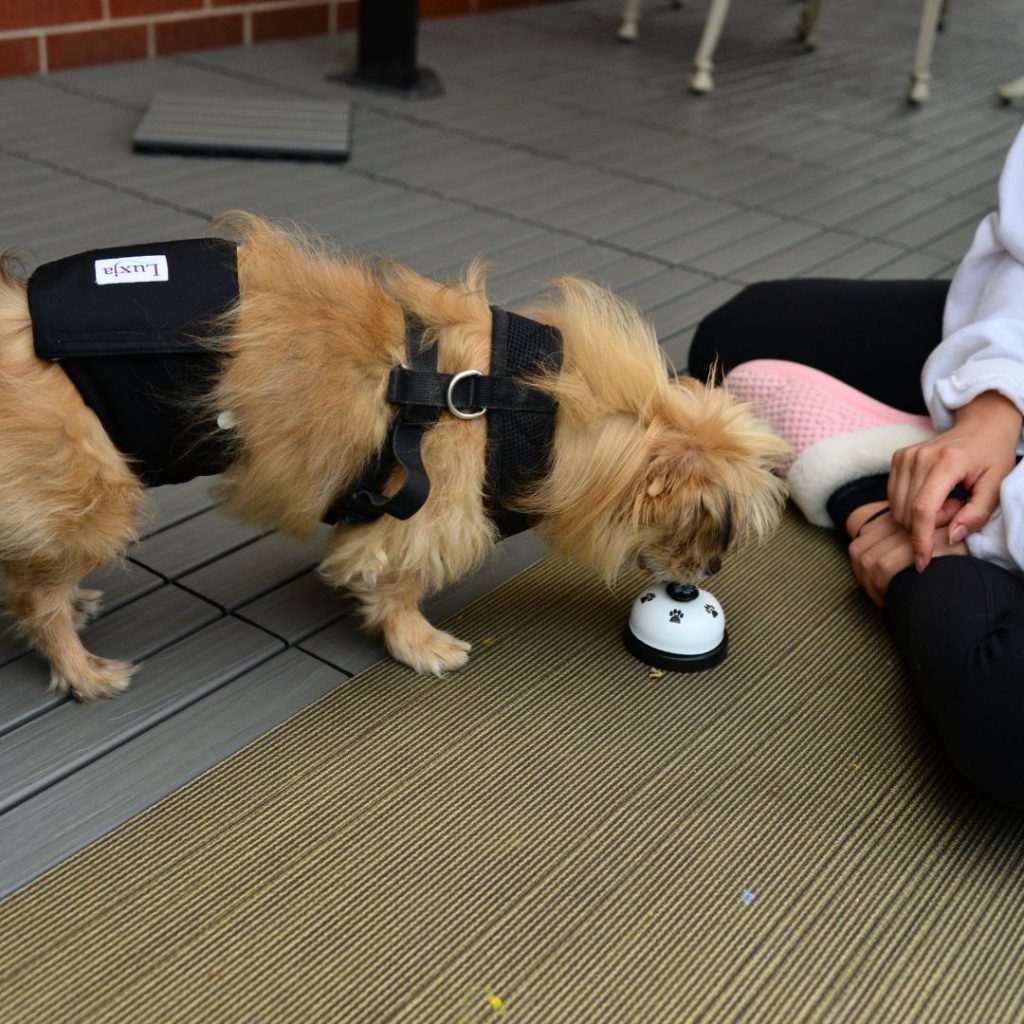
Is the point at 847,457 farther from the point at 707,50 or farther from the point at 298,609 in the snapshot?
the point at 707,50

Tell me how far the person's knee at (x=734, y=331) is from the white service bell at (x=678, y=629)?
753 mm

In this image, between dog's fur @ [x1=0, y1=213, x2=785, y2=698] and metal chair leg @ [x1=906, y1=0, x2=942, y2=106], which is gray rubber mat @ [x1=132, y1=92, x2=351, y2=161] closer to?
dog's fur @ [x1=0, y1=213, x2=785, y2=698]

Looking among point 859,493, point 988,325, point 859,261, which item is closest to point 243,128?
point 859,261

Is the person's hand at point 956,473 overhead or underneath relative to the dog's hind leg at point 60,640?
overhead

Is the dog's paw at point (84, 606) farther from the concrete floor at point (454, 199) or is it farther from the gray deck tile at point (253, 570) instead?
the gray deck tile at point (253, 570)

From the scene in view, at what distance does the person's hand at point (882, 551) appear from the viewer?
6.97ft

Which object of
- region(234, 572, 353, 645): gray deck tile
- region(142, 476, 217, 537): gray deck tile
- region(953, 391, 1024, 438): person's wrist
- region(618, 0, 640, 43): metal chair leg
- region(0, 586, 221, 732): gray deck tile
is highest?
region(618, 0, 640, 43): metal chair leg

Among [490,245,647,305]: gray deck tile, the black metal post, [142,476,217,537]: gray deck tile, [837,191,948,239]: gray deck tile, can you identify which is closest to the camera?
[142,476,217,537]: gray deck tile

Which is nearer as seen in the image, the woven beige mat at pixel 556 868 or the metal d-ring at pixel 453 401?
the woven beige mat at pixel 556 868

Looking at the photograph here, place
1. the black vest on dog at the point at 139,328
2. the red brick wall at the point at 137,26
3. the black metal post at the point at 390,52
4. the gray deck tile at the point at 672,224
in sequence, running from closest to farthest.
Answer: the black vest on dog at the point at 139,328, the gray deck tile at the point at 672,224, the red brick wall at the point at 137,26, the black metal post at the point at 390,52

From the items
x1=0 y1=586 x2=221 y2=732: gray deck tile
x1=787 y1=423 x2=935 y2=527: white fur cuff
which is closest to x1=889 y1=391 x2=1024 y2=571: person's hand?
x1=787 y1=423 x2=935 y2=527: white fur cuff

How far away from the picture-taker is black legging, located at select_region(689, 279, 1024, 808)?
171cm

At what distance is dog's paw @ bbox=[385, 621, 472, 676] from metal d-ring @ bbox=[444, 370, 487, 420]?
443mm

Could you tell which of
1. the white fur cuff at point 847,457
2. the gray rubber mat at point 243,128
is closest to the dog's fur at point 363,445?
the white fur cuff at point 847,457
